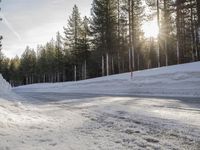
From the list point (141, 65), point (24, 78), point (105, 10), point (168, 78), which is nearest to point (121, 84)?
point (168, 78)

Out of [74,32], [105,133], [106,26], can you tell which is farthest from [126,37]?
[105,133]

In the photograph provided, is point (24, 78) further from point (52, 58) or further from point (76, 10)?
point (76, 10)

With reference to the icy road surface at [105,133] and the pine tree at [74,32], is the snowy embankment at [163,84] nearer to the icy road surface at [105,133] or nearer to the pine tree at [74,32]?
the icy road surface at [105,133]

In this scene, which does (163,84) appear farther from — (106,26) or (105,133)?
(106,26)

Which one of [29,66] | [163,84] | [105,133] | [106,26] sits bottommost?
[105,133]

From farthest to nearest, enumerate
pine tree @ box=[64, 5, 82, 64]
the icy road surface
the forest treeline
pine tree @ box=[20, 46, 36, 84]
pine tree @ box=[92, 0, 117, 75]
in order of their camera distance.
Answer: pine tree @ box=[20, 46, 36, 84], pine tree @ box=[64, 5, 82, 64], pine tree @ box=[92, 0, 117, 75], the forest treeline, the icy road surface

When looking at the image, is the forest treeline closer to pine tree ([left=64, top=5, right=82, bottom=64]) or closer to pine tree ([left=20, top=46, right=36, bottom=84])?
pine tree ([left=64, top=5, right=82, bottom=64])

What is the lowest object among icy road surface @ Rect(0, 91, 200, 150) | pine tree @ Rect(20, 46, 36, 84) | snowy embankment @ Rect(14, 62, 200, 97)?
icy road surface @ Rect(0, 91, 200, 150)

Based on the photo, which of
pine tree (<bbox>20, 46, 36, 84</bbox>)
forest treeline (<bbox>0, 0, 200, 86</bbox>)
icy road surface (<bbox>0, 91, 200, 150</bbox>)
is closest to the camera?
icy road surface (<bbox>0, 91, 200, 150</bbox>)

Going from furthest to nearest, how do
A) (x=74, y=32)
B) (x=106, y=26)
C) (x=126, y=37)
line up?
(x=74, y=32), (x=126, y=37), (x=106, y=26)

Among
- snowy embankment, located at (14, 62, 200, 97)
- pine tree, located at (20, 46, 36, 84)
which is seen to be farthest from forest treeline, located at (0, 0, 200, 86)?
pine tree, located at (20, 46, 36, 84)

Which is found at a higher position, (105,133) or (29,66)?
(29,66)

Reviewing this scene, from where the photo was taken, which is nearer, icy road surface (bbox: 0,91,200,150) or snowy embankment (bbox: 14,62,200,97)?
icy road surface (bbox: 0,91,200,150)

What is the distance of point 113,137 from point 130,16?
38.6m
